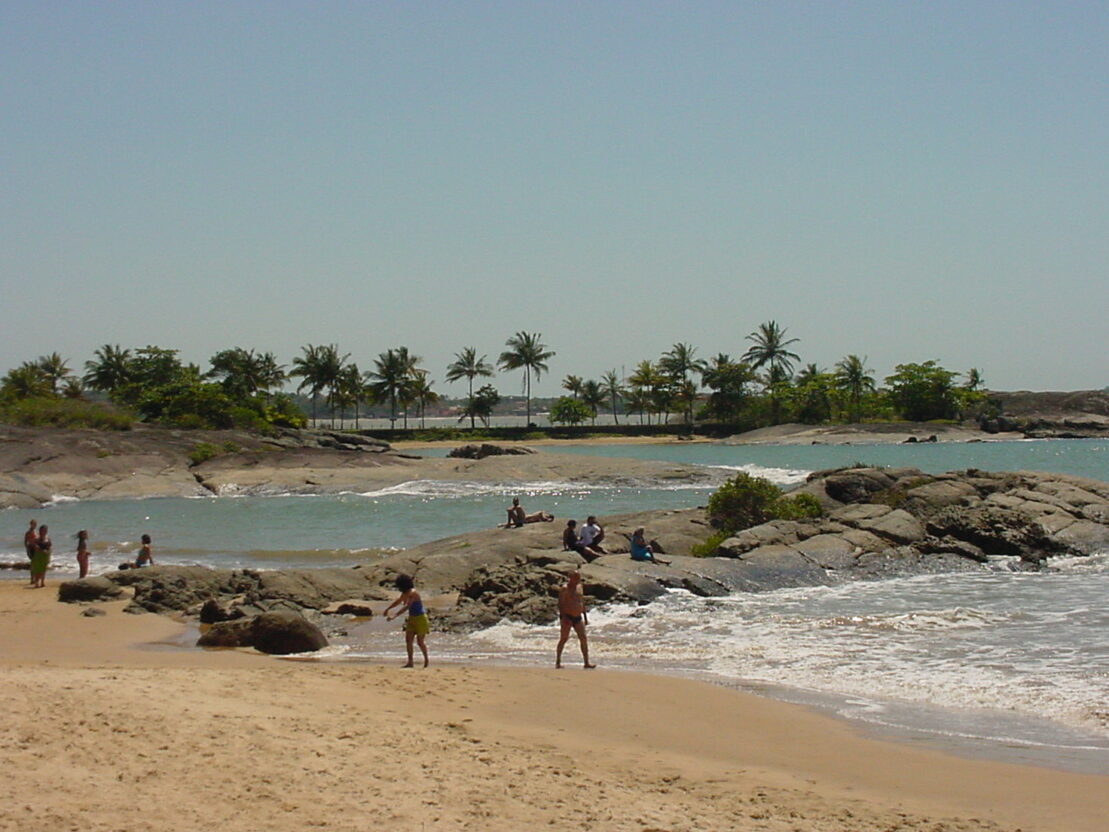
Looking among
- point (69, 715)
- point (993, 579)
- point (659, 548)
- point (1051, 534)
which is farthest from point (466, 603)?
point (1051, 534)

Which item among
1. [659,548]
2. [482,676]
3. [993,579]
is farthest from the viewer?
[659,548]

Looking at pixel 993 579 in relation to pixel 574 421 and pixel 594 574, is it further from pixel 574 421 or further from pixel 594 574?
pixel 574 421

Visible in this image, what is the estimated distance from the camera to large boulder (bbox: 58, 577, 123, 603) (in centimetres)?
1995

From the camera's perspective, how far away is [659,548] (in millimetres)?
24281

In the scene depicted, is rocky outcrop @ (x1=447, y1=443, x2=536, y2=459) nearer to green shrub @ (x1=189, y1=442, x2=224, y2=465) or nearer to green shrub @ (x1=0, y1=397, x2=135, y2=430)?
green shrub @ (x1=189, y1=442, x2=224, y2=465)

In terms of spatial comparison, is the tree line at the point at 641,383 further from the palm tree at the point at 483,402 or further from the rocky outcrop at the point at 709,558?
the rocky outcrop at the point at 709,558

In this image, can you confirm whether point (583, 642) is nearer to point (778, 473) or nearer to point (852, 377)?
point (778, 473)

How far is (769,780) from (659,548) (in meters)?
15.0

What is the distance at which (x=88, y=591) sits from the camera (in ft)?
65.9

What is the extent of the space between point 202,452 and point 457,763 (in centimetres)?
4834

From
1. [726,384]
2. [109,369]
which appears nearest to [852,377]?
[726,384]

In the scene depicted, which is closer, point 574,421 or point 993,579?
point 993,579

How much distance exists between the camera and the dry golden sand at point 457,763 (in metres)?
7.76

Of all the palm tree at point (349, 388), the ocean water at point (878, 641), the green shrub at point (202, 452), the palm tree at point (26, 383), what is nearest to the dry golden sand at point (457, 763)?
the ocean water at point (878, 641)
